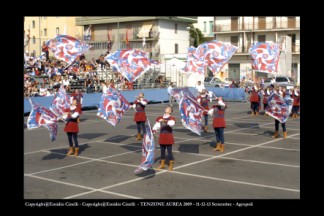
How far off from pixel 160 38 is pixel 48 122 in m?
42.2

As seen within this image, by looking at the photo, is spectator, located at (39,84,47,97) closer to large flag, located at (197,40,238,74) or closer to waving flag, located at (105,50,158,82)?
waving flag, located at (105,50,158,82)

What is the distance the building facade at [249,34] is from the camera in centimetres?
5562

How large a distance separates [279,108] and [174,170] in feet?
21.3

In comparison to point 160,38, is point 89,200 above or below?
below

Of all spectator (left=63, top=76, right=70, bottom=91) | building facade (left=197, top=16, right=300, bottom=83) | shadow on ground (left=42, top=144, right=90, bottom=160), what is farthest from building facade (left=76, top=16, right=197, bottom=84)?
shadow on ground (left=42, top=144, right=90, bottom=160)

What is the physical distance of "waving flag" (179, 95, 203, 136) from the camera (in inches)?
565

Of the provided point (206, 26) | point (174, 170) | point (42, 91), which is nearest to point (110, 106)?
point (174, 170)

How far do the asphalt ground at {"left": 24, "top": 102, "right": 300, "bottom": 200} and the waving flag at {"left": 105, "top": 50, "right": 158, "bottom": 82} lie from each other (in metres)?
2.65

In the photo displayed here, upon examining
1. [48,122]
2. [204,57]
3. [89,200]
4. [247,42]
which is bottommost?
[89,200]

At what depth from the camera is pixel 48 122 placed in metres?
14.2

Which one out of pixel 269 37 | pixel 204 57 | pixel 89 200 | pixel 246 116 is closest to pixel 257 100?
pixel 246 116

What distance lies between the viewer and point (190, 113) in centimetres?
1447

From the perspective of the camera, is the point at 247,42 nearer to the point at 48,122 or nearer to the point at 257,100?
the point at 257,100

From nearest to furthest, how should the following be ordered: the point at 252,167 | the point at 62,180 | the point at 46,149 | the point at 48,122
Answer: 1. the point at 62,180
2. the point at 252,167
3. the point at 48,122
4. the point at 46,149
